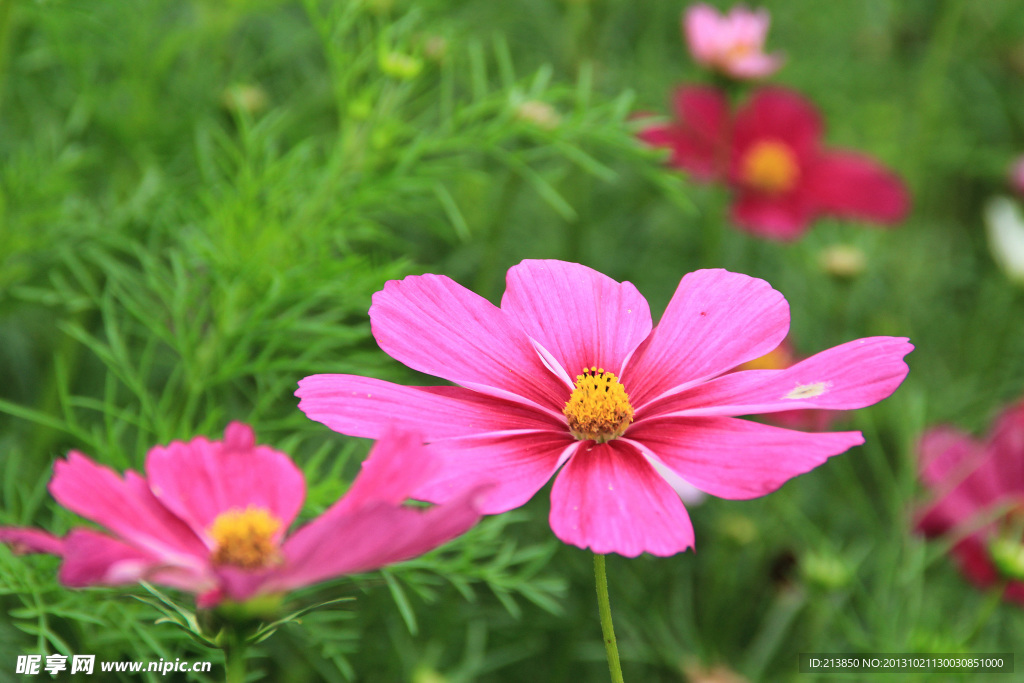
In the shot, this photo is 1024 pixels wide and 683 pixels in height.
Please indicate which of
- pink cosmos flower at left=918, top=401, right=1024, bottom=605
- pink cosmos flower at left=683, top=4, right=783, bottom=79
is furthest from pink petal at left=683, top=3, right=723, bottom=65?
pink cosmos flower at left=918, top=401, right=1024, bottom=605

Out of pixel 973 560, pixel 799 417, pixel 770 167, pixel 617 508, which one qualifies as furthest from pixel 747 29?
pixel 617 508

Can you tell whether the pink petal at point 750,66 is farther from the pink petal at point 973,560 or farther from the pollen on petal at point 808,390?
the pollen on petal at point 808,390

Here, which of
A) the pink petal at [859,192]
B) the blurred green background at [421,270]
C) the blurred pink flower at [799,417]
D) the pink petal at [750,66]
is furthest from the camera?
the pink petal at [859,192]

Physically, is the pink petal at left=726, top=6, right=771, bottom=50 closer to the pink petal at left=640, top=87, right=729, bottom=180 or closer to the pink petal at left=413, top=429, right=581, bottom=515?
the pink petal at left=640, top=87, right=729, bottom=180

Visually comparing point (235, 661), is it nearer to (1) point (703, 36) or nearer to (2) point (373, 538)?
(2) point (373, 538)

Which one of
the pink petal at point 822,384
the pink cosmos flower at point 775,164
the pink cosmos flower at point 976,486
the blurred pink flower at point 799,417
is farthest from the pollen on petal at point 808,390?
the pink cosmos flower at point 775,164
